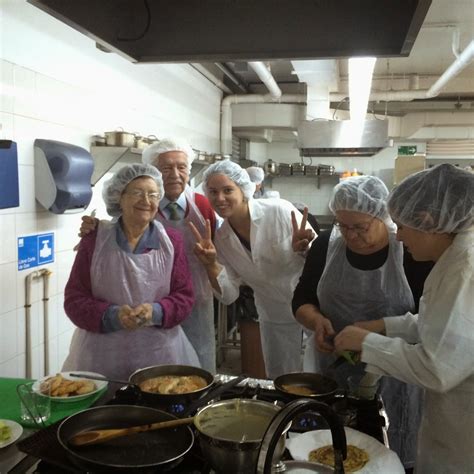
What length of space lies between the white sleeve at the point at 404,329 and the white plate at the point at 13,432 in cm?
119

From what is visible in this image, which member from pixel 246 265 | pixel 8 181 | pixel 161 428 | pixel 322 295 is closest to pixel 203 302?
pixel 246 265

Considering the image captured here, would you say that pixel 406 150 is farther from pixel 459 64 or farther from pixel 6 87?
pixel 6 87

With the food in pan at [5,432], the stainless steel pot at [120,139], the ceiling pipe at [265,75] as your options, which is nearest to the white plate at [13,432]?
the food in pan at [5,432]

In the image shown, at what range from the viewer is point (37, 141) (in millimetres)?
2488

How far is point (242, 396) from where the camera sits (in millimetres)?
1468

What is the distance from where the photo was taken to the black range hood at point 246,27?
4.27ft

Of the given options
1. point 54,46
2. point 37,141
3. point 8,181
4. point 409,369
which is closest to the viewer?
point 409,369

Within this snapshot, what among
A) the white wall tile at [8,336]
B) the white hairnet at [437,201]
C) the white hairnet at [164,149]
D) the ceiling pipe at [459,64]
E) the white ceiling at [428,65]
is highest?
the white ceiling at [428,65]

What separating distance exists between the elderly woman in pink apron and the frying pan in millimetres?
585

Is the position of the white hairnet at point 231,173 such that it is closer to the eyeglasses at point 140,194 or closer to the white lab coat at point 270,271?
the white lab coat at point 270,271

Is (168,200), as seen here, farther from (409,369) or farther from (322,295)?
(409,369)

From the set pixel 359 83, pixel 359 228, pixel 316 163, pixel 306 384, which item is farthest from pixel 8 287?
pixel 316 163

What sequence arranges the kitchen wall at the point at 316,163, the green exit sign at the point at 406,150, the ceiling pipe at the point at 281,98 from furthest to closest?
the kitchen wall at the point at 316,163 < the green exit sign at the point at 406,150 < the ceiling pipe at the point at 281,98

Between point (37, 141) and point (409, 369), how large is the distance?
6.80 feet
